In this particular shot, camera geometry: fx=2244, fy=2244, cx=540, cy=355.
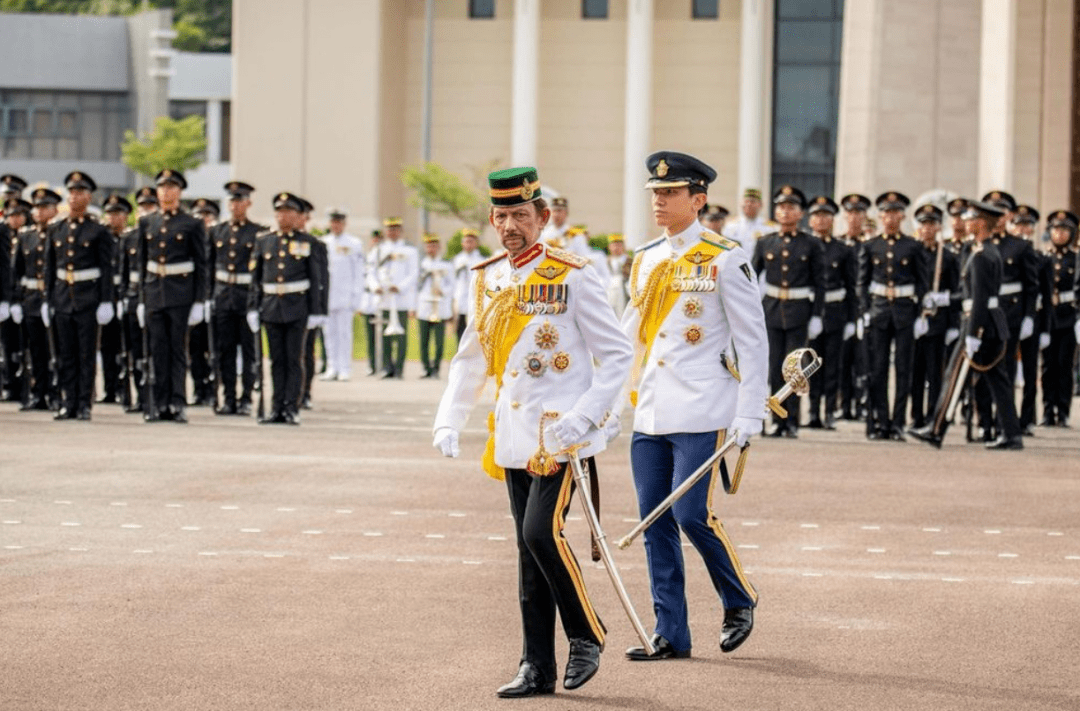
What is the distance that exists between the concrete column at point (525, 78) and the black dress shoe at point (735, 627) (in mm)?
68051

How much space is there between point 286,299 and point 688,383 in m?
12.1

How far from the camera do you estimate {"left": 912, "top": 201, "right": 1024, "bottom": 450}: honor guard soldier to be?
18.5 meters

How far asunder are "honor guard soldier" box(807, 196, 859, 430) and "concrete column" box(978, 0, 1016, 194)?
10109 mm

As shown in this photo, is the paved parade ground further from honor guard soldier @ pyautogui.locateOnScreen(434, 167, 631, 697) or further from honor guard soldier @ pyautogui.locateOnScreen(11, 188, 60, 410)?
honor guard soldier @ pyautogui.locateOnScreen(11, 188, 60, 410)

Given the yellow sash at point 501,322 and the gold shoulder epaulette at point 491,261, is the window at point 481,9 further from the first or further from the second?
the yellow sash at point 501,322

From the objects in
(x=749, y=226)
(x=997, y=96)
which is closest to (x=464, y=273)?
(x=997, y=96)

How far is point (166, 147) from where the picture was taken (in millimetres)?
82750

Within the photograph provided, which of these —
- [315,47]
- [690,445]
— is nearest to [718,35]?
[315,47]

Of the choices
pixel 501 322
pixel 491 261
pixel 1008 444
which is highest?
pixel 491 261

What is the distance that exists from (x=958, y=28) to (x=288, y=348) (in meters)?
16.1

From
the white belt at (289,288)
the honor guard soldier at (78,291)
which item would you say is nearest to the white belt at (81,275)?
the honor guard soldier at (78,291)

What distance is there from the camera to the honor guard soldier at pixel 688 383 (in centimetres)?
863

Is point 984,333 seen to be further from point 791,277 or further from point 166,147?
point 166,147

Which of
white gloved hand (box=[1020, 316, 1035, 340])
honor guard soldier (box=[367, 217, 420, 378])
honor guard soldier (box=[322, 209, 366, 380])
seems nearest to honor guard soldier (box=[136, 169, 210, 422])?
white gloved hand (box=[1020, 316, 1035, 340])
